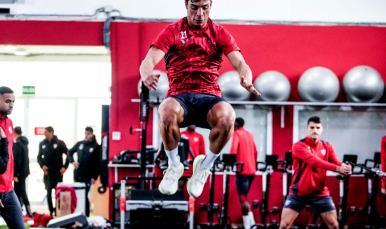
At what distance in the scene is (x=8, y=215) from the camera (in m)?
3.44

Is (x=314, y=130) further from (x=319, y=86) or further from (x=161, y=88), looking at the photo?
(x=161, y=88)

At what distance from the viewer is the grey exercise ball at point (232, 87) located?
6203mm

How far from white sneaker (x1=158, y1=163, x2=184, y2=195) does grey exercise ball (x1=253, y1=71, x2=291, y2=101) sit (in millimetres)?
3553

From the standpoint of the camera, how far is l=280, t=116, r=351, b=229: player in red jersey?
434 centimetres

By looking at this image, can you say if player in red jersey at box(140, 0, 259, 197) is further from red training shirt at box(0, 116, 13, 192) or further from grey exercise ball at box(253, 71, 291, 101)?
grey exercise ball at box(253, 71, 291, 101)

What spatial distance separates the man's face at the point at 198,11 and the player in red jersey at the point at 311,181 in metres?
2.26

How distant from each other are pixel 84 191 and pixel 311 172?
3641mm

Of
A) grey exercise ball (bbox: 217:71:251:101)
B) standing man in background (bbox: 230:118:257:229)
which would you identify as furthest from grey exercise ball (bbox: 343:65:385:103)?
standing man in background (bbox: 230:118:257:229)

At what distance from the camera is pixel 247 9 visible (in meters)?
7.18

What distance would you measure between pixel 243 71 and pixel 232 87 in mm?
3587

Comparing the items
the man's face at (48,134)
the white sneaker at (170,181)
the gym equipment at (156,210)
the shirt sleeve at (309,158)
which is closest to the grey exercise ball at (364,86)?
the shirt sleeve at (309,158)

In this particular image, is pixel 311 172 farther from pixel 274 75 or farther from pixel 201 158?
pixel 274 75

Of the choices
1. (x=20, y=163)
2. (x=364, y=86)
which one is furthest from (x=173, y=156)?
(x=20, y=163)

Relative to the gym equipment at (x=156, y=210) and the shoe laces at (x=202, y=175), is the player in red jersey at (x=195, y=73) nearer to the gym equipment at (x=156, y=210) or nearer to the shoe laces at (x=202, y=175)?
the shoe laces at (x=202, y=175)
